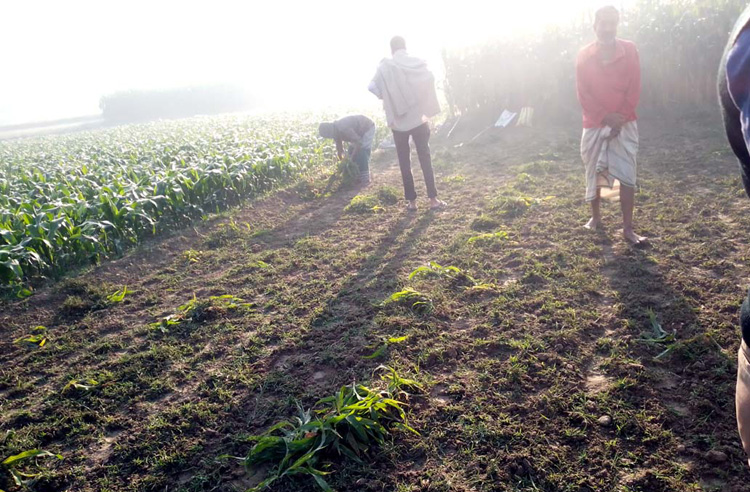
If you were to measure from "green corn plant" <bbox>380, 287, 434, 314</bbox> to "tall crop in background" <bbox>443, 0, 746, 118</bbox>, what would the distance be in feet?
29.5

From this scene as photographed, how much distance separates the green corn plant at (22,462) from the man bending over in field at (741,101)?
3255mm

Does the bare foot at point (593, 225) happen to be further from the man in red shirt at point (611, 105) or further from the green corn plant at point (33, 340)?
the green corn plant at point (33, 340)

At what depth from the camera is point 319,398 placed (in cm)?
307

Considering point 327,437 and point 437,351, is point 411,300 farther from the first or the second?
point 327,437

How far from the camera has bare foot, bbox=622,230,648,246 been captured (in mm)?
4594

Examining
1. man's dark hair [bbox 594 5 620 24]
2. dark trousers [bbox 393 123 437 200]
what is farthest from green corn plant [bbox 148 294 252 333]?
man's dark hair [bbox 594 5 620 24]

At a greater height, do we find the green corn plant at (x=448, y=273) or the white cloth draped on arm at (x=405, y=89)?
the white cloth draped on arm at (x=405, y=89)

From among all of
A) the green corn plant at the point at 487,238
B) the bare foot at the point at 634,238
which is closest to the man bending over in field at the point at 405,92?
the green corn plant at the point at 487,238

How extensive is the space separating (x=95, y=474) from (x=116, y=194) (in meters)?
5.07

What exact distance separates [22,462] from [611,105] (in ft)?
16.5

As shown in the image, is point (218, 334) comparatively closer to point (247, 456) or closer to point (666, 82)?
point (247, 456)

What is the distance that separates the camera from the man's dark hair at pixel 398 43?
5.95 meters

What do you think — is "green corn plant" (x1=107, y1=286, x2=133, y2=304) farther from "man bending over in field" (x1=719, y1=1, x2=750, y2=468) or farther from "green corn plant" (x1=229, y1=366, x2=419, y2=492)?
Answer: "man bending over in field" (x1=719, y1=1, x2=750, y2=468)

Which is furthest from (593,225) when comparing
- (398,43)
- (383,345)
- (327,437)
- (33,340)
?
(33,340)
